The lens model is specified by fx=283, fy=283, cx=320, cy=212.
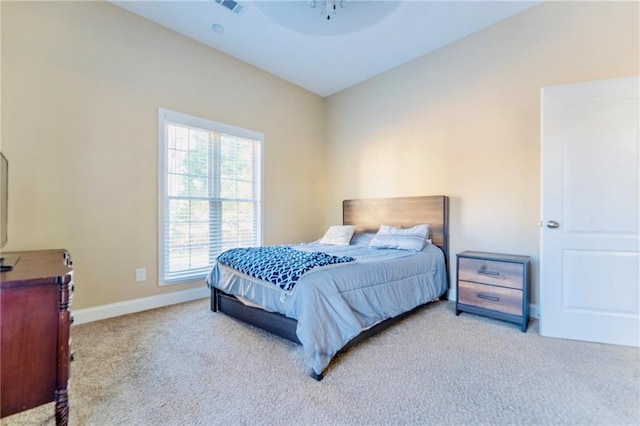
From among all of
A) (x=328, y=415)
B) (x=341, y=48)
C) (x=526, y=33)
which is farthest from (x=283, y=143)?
(x=328, y=415)

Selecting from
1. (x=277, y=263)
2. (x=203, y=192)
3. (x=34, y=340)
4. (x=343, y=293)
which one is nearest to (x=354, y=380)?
(x=343, y=293)

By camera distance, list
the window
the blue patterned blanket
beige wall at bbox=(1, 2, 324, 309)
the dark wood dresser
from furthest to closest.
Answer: the window → beige wall at bbox=(1, 2, 324, 309) → the blue patterned blanket → the dark wood dresser

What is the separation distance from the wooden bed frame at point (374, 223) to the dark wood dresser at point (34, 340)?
1.29 meters

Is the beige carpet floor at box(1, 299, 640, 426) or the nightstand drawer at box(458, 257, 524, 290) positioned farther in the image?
the nightstand drawer at box(458, 257, 524, 290)

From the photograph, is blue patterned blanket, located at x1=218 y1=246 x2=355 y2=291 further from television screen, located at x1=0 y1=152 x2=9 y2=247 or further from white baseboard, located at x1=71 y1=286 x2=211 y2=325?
television screen, located at x1=0 y1=152 x2=9 y2=247

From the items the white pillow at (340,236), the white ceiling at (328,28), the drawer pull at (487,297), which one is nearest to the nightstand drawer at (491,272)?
the drawer pull at (487,297)

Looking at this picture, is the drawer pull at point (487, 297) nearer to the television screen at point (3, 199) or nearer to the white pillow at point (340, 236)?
the white pillow at point (340, 236)

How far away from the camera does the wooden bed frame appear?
7.54 ft

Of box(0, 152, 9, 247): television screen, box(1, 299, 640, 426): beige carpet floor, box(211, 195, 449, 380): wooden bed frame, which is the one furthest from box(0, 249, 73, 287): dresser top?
box(211, 195, 449, 380): wooden bed frame

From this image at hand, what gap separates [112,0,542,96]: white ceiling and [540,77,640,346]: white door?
130cm

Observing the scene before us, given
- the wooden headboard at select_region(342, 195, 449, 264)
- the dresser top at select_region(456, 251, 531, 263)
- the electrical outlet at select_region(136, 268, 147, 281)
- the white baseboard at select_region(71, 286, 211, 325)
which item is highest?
the wooden headboard at select_region(342, 195, 449, 264)

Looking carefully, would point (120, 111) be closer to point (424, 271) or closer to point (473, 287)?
point (424, 271)

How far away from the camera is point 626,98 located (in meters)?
2.25

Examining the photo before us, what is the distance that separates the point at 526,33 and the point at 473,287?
2.68 meters
